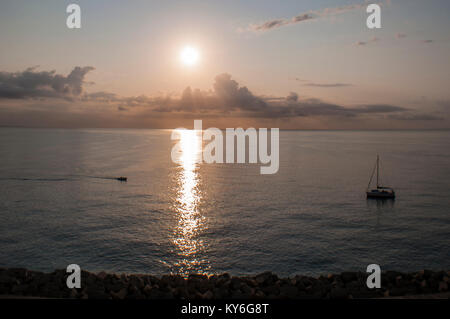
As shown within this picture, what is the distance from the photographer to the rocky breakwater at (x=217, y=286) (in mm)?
20566

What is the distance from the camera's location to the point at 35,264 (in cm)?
3291

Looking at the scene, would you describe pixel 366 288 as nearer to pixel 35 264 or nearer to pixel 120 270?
pixel 120 270

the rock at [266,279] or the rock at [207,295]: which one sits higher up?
the rock at [207,295]

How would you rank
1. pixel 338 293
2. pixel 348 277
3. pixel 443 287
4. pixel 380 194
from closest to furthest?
pixel 443 287, pixel 338 293, pixel 348 277, pixel 380 194

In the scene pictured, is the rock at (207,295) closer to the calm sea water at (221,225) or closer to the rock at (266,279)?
the rock at (266,279)

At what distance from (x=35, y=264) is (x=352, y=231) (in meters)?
38.4

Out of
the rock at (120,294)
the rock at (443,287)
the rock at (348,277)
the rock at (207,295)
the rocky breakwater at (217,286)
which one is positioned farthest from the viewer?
the rock at (348,277)

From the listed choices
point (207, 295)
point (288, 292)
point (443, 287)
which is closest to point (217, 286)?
point (207, 295)

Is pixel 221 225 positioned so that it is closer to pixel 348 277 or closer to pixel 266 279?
pixel 266 279

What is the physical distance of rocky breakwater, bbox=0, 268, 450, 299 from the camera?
2057cm

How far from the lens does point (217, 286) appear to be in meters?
23.4

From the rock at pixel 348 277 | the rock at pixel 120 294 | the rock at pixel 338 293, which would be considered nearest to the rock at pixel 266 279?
the rock at pixel 338 293
